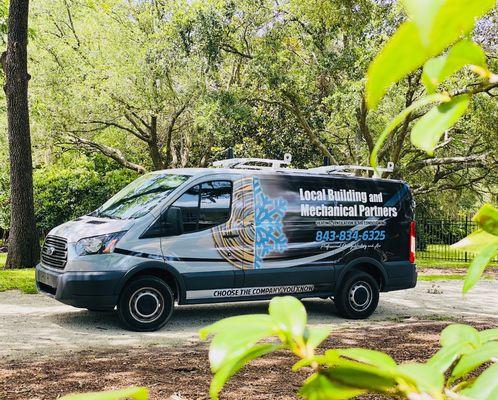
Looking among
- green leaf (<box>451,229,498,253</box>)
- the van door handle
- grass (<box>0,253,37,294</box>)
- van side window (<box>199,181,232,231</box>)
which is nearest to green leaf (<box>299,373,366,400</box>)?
green leaf (<box>451,229,498,253</box>)

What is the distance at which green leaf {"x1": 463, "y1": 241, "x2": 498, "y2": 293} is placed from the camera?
27.8 inches

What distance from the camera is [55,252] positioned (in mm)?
9102

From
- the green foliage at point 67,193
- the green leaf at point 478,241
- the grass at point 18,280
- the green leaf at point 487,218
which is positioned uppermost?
the green foliage at point 67,193

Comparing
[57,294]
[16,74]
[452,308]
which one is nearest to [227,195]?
[57,294]

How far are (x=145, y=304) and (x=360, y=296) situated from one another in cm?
343

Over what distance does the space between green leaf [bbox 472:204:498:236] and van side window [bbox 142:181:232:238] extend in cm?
820

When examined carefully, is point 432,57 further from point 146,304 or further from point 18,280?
point 18,280

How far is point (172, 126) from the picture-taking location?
23.8 meters

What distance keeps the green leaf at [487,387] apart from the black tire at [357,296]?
9733mm

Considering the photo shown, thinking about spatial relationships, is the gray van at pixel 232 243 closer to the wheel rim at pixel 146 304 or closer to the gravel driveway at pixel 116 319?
the wheel rim at pixel 146 304

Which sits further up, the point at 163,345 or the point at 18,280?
the point at 18,280

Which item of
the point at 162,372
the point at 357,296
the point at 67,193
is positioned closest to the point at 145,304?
the point at 162,372

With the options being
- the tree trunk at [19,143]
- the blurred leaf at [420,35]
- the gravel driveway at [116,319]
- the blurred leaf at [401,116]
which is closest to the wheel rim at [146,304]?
the gravel driveway at [116,319]

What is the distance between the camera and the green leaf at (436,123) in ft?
1.94
